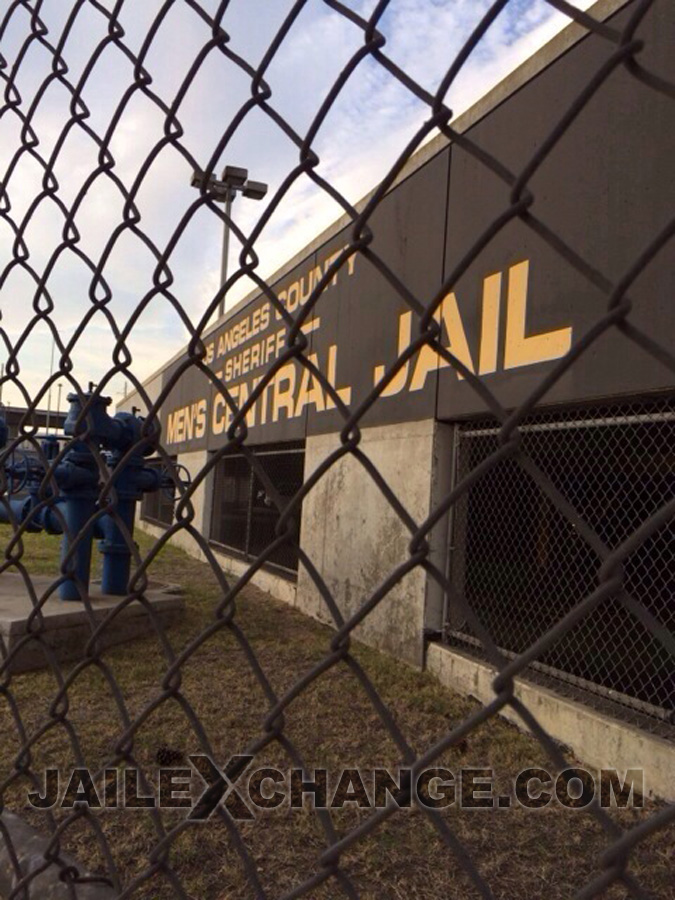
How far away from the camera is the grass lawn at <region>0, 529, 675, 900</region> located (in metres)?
2.73

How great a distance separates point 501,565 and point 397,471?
3.76 feet

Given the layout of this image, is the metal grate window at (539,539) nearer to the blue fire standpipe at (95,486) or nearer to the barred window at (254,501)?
the blue fire standpipe at (95,486)

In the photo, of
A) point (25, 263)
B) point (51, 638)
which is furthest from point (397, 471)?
point (25, 263)

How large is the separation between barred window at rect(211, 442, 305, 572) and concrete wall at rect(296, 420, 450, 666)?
2.52 feet

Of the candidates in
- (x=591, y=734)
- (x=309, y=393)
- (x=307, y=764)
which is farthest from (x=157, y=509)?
(x=591, y=734)

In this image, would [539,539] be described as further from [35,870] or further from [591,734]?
[35,870]

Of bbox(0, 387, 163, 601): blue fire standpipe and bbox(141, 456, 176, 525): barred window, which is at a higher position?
bbox(0, 387, 163, 601): blue fire standpipe

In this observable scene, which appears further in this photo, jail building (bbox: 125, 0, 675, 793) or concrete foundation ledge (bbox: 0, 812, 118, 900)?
jail building (bbox: 125, 0, 675, 793)

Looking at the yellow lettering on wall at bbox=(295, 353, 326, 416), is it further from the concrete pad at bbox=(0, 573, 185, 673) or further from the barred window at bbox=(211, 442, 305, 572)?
the concrete pad at bbox=(0, 573, 185, 673)

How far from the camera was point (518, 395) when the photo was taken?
4.62m

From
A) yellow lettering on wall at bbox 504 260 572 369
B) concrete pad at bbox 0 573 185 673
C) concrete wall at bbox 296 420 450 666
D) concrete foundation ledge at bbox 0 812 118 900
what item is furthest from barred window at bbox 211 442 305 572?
concrete foundation ledge at bbox 0 812 118 900

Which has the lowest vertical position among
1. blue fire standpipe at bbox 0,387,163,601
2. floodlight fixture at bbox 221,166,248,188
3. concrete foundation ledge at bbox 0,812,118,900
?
concrete foundation ledge at bbox 0,812,118,900

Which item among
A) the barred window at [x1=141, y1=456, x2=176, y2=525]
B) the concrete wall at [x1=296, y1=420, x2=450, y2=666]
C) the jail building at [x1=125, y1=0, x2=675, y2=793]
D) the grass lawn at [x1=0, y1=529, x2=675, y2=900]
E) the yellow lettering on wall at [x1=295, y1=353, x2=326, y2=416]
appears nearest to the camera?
the grass lawn at [x1=0, y1=529, x2=675, y2=900]

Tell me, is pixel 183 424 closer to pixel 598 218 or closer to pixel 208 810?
pixel 598 218
